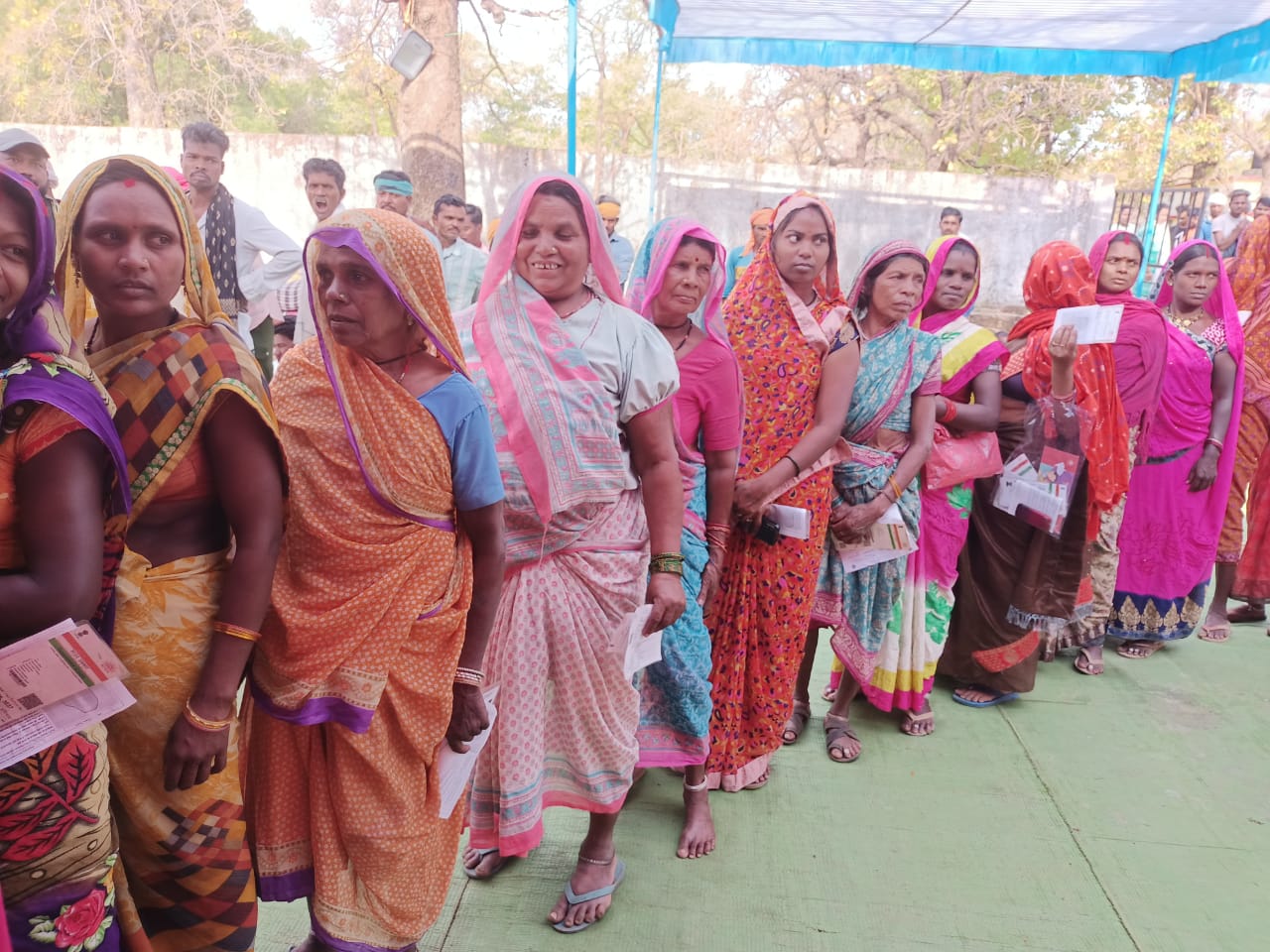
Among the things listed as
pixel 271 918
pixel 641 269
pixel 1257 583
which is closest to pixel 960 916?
pixel 271 918

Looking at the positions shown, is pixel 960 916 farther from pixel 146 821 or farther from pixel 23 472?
pixel 23 472

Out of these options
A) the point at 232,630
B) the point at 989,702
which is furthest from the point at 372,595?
the point at 989,702

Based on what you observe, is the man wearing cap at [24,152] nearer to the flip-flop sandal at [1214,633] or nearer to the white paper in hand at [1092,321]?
the white paper in hand at [1092,321]

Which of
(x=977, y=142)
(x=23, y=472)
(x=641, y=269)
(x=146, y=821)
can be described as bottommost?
(x=146, y=821)

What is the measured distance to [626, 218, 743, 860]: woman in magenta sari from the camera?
2283 millimetres

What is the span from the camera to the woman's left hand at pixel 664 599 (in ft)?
6.77

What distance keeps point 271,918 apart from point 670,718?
3.85ft

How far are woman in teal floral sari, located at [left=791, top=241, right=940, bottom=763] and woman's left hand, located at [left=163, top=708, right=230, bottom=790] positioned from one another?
202 cm

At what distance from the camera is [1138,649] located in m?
4.13

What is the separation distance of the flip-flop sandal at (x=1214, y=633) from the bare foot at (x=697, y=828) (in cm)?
332

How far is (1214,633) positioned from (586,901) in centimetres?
393

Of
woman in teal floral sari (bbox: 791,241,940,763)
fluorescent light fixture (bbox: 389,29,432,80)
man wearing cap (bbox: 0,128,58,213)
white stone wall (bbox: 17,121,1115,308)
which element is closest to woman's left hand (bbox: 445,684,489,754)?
woman in teal floral sari (bbox: 791,241,940,763)

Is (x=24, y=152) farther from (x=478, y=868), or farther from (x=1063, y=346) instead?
(x=1063, y=346)

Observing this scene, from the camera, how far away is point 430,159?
7535mm
